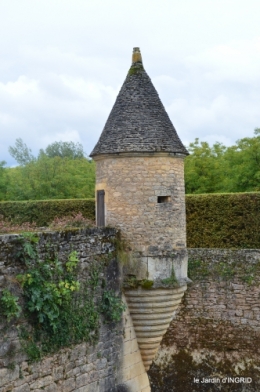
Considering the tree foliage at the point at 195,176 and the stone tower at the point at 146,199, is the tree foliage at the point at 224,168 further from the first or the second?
the stone tower at the point at 146,199

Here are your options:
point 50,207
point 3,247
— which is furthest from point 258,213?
point 3,247

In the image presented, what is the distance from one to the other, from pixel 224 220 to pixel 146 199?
693cm

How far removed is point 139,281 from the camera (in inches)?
420

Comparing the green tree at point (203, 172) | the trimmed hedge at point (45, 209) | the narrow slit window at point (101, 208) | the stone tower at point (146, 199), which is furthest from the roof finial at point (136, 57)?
the green tree at point (203, 172)

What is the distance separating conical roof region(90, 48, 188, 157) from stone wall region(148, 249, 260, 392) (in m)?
4.63

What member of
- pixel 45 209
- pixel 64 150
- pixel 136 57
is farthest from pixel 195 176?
pixel 64 150

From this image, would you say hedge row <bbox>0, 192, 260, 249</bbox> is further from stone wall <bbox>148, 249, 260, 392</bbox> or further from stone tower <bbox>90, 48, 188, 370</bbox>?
stone tower <bbox>90, 48, 188, 370</bbox>

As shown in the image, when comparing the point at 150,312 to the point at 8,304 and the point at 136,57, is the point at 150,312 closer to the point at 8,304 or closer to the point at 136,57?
the point at 8,304

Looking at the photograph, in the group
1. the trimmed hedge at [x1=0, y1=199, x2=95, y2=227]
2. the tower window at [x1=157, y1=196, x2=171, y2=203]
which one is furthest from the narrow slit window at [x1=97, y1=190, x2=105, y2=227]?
the trimmed hedge at [x1=0, y1=199, x2=95, y2=227]

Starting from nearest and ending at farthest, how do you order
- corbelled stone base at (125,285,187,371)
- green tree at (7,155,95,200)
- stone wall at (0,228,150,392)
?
stone wall at (0,228,150,392) → corbelled stone base at (125,285,187,371) → green tree at (7,155,95,200)

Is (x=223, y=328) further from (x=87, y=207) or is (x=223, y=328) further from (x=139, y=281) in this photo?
(x=87, y=207)

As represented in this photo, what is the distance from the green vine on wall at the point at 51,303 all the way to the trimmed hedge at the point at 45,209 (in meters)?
9.20

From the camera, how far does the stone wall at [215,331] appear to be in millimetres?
13820

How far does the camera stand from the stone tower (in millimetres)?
10609
